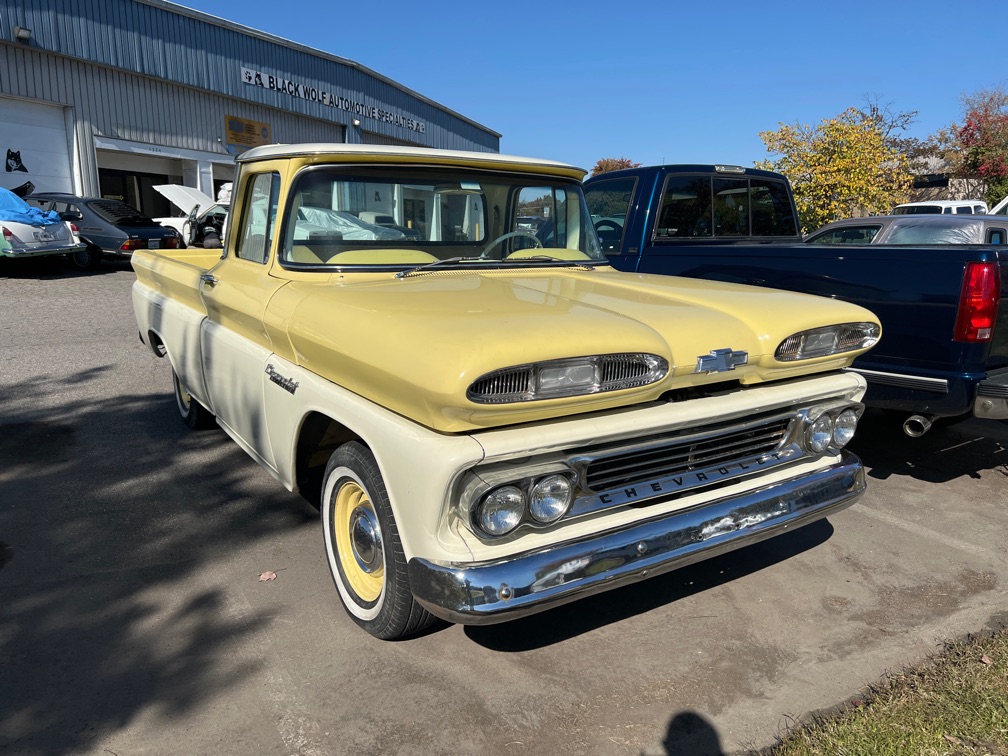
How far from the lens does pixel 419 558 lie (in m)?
2.25

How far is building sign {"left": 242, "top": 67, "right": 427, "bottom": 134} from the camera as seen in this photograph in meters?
21.3

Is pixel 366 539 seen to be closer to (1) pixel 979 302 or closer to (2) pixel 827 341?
(2) pixel 827 341

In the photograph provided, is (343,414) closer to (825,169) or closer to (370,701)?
(370,701)

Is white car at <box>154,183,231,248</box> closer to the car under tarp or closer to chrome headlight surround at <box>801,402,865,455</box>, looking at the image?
the car under tarp

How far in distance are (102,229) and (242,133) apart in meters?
8.64

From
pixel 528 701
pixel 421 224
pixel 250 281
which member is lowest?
pixel 528 701

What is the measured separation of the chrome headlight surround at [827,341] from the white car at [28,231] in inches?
517

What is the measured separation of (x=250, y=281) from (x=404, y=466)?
1.68m

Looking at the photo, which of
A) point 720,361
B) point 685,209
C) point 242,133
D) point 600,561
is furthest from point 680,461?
point 242,133

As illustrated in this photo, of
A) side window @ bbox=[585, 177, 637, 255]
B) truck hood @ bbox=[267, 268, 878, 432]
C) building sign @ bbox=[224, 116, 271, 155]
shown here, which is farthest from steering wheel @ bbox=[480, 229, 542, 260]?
building sign @ bbox=[224, 116, 271, 155]

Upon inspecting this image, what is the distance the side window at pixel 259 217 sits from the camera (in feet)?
11.2

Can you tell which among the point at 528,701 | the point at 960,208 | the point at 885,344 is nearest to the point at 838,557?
the point at 885,344

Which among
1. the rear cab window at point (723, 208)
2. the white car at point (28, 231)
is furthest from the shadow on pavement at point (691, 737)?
the white car at point (28, 231)

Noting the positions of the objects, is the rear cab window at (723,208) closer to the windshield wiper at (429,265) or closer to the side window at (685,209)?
the side window at (685,209)
